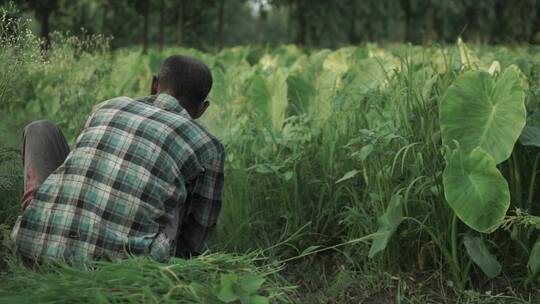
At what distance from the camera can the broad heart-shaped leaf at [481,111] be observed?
10.8ft

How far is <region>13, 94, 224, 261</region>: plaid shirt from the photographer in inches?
114

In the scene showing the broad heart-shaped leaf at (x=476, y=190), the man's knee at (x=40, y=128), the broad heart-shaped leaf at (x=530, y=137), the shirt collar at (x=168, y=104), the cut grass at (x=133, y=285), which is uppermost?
the shirt collar at (x=168, y=104)

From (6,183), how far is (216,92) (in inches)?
113

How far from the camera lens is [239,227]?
4328 millimetres

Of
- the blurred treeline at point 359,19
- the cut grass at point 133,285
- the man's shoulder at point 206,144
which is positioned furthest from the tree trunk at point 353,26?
the cut grass at point 133,285

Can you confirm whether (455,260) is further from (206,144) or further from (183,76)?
(183,76)

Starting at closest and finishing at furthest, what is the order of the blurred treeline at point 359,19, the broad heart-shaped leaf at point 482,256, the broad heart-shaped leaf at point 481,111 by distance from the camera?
the broad heart-shaped leaf at point 481,111, the broad heart-shaped leaf at point 482,256, the blurred treeline at point 359,19

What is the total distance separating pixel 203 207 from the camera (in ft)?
10.4

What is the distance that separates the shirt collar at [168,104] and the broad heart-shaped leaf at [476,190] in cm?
102

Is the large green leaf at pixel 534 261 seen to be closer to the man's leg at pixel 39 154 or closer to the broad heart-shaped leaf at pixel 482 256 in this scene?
the broad heart-shaped leaf at pixel 482 256

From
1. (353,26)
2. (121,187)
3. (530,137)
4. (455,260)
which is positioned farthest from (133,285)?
(353,26)

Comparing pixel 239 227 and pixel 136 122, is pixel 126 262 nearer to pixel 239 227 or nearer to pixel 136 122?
pixel 136 122

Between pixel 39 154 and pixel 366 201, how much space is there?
164 cm

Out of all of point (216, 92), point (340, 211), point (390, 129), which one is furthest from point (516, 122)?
point (216, 92)
